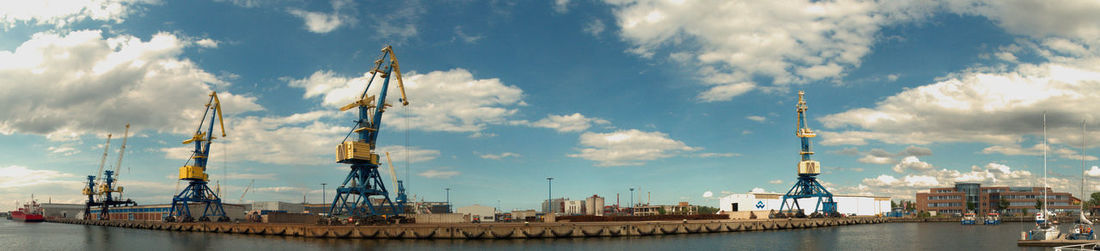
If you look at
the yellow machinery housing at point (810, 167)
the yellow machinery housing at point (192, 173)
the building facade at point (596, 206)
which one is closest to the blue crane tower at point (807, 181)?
the yellow machinery housing at point (810, 167)

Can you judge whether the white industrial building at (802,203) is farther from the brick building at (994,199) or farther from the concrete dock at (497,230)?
the concrete dock at (497,230)

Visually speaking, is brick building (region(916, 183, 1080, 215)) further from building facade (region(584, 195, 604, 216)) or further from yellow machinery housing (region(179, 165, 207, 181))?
yellow machinery housing (region(179, 165, 207, 181))

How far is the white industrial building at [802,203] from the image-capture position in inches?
6211

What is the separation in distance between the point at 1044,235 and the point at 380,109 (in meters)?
81.7

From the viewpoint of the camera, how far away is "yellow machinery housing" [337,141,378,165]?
294 ft

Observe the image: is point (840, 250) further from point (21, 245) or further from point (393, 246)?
point (21, 245)

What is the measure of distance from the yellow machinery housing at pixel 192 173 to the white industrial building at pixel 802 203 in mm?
113996

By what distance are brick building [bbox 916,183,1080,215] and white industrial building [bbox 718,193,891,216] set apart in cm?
2687

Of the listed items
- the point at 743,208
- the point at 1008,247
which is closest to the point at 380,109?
the point at 1008,247

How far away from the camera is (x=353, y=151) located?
89.4 m

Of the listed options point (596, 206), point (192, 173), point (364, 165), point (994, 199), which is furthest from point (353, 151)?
point (994, 199)

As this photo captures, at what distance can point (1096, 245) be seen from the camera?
165 feet

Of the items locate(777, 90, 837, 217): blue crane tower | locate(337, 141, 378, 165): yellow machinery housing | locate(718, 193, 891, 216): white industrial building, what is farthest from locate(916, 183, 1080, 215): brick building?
locate(337, 141, 378, 165): yellow machinery housing

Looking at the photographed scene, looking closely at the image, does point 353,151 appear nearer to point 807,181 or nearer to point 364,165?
point 364,165
